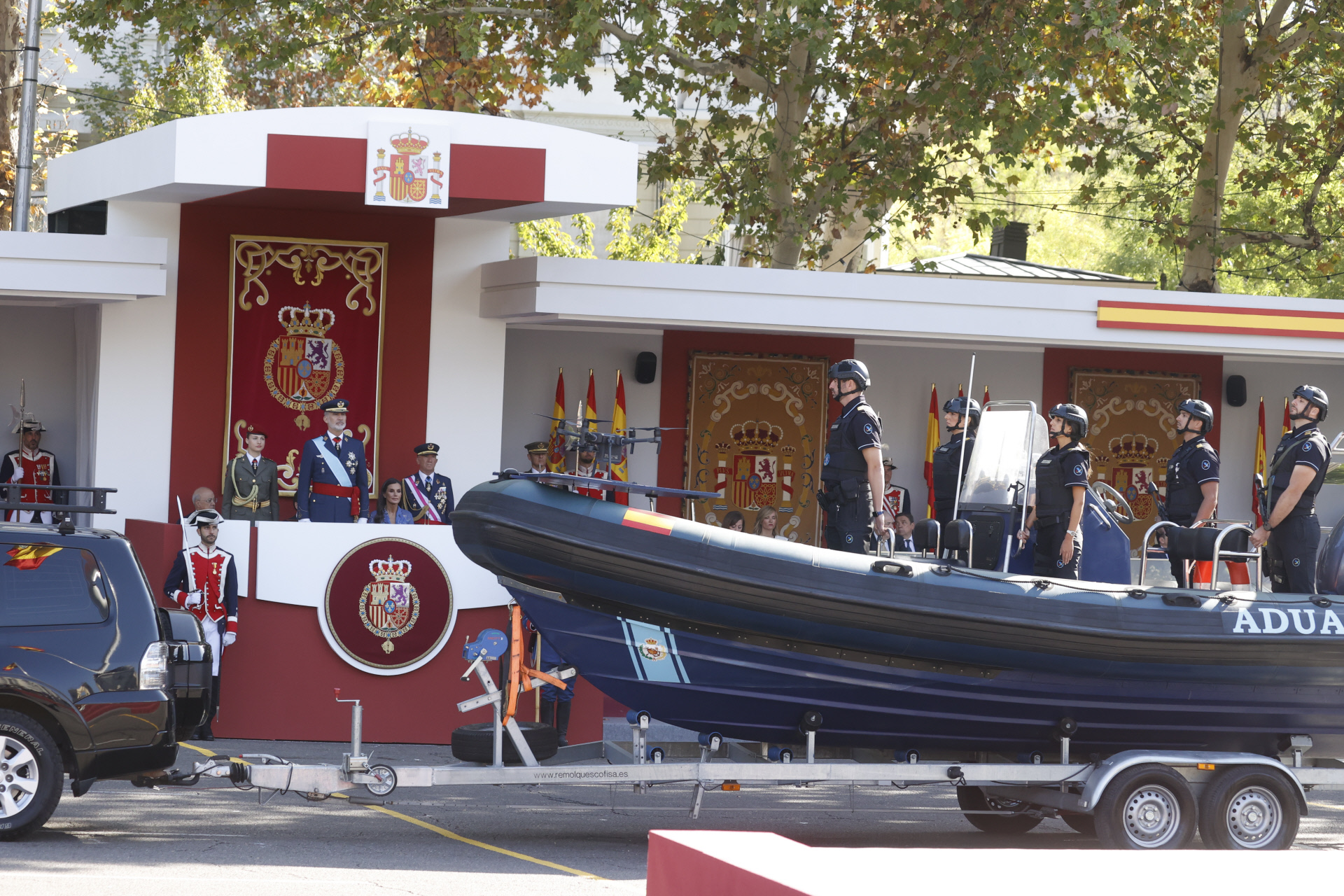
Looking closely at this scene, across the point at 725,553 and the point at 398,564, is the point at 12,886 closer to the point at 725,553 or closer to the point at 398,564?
the point at 725,553

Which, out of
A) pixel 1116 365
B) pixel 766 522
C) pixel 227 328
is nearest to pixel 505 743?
pixel 227 328

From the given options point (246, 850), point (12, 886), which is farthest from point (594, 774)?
point (12, 886)

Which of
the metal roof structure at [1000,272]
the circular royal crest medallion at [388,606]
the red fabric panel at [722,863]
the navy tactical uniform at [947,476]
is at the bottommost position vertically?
the circular royal crest medallion at [388,606]

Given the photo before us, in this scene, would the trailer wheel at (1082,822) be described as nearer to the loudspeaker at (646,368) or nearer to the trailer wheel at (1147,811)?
the trailer wheel at (1147,811)

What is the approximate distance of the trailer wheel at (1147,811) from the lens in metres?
7.41

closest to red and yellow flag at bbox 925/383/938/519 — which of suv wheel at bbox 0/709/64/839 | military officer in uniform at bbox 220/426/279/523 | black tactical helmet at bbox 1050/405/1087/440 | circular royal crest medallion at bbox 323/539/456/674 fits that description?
circular royal crest medallion at bbox 323/539/456/674

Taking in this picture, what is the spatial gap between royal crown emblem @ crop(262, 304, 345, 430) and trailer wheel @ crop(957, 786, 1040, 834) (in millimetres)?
5709

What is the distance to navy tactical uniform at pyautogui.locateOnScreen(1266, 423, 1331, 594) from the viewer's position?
8.52m

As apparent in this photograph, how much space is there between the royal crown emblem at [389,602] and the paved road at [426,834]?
74 cm

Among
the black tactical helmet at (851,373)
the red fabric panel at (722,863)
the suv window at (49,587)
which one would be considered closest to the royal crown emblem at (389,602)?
the suv window at (49,587)

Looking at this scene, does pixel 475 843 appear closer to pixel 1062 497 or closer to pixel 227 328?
pixel 1062 497

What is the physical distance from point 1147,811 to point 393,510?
6.00 metres

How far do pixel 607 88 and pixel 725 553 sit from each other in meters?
21.0

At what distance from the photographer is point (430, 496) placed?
11.6m
